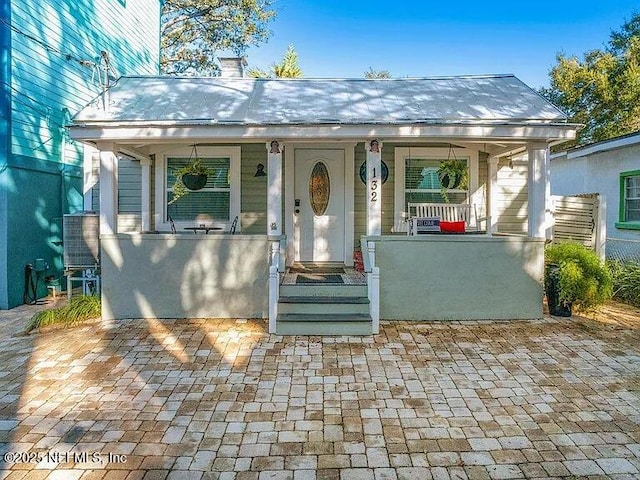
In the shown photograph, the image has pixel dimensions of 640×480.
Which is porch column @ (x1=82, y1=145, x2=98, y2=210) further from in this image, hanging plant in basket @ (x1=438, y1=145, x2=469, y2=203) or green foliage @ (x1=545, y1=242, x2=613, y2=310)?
green foliage @ (x1=545, y1=242, x2=613, y2=310)

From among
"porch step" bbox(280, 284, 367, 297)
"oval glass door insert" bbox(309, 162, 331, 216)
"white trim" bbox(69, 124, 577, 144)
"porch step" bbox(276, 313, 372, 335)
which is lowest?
"porch step" bbox(276, 313, 372, 335)

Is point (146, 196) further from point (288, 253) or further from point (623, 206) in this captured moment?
point (623, 206)

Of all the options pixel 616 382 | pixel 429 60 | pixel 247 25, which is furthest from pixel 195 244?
pixel 429 60

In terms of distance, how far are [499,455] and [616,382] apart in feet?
6.76

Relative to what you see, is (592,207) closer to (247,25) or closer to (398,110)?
(398,110)

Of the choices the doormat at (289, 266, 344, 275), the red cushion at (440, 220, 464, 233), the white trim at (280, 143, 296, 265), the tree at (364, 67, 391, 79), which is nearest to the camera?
the red cushion at (440, 220, 464, 233)

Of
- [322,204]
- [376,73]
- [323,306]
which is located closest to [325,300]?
[323,306]

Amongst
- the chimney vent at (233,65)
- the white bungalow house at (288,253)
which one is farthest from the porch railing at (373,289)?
the chimney vent at (233,65)

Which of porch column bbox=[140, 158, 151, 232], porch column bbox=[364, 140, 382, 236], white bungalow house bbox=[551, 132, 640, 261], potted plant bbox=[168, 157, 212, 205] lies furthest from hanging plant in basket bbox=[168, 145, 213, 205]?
white bungalow house bbox=[551, 132, 640, 261]

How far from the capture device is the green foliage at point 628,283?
7.61 metres

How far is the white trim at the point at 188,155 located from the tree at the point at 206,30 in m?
14.1

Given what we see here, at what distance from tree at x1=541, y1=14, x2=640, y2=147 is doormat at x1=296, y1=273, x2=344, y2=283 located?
709 inches

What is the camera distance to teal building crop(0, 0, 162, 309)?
754cm

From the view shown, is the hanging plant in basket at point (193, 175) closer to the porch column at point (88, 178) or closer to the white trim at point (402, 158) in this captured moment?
the porch column at point (88, 178)
